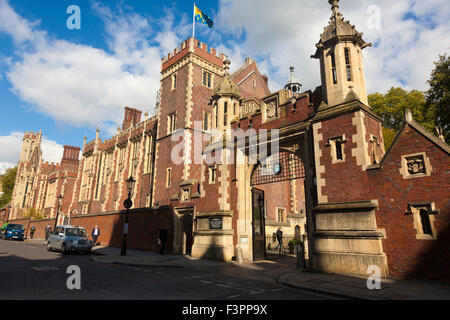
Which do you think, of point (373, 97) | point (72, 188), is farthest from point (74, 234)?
point (72, 188)

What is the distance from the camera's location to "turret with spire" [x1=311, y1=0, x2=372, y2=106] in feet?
37.3

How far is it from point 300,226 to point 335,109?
21098 mm

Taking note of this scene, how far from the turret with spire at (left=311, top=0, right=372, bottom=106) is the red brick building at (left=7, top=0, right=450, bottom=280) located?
0.05 metres

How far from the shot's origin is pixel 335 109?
11.1m

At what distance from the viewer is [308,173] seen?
11.8 metres

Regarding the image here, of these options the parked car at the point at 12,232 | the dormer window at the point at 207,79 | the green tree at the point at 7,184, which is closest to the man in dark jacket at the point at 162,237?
the dormer window at the point at 207,79

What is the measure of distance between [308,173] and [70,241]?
1432 cm

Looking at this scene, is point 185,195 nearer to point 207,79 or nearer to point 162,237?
point 162,237

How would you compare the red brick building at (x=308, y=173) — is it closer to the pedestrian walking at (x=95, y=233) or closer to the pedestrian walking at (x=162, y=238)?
the pedestrian walking at (x=162, y=238)

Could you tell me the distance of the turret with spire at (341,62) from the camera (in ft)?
37.3

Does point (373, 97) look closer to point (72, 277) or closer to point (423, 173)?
point (423, 173)

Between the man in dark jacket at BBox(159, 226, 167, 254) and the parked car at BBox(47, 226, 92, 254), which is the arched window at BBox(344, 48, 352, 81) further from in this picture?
the parked car at BBox(47, 226, 92, 254)

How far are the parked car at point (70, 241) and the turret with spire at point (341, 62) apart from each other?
51.8ft

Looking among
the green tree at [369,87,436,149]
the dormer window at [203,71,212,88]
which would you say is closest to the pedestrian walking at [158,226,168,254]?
the dormer window at [203,71,212,88]
